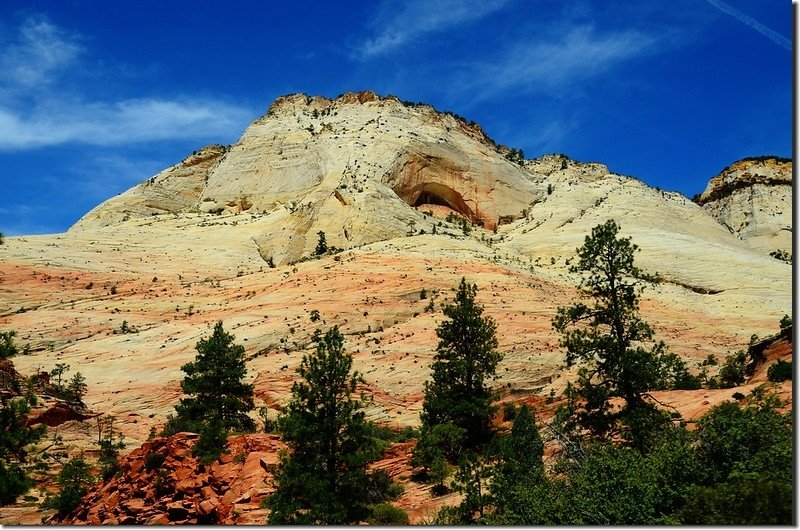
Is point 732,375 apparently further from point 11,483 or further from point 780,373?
point 11,483

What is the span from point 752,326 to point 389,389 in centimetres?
2718

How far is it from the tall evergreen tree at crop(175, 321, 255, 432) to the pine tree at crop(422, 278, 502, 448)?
8.75 metres

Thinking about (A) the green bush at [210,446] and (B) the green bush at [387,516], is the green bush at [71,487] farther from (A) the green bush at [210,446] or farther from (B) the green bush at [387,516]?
(B) the green bush at [387,516]

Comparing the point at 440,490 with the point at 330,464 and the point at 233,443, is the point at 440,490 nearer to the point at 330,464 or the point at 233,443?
the point at 330,464

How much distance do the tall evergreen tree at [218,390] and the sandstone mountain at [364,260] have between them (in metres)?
2.60

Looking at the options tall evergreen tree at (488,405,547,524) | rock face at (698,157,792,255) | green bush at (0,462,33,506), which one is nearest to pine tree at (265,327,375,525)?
tall evergreen tree at (488,405,547,524)

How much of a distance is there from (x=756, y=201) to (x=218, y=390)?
109 meters

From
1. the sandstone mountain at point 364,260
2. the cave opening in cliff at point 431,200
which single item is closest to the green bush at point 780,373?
the sandstone mountain at point 364,260

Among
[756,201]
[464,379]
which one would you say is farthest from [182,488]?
[756,201]

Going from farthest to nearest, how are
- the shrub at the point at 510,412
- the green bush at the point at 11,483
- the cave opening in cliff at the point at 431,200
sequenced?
1. the cave opening in cliff at the point at 431,200
2. the shrub at the point at 510,412
3. the green bush at the point at 11,483

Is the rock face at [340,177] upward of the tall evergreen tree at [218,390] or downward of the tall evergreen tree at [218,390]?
upward

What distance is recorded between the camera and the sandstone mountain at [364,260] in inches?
1540

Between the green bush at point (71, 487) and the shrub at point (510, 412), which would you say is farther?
the shrub at point (510, 412)

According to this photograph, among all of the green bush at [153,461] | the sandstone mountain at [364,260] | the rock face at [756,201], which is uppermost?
the rock face at [756,201]
